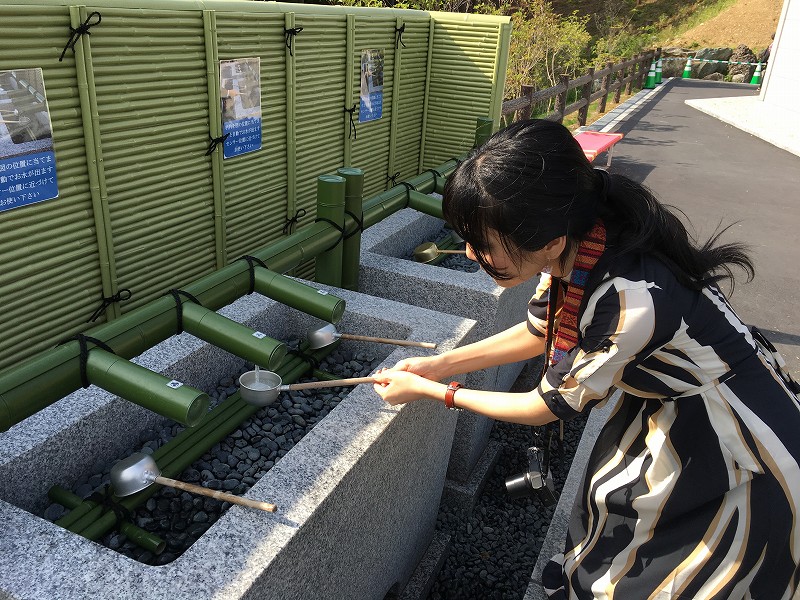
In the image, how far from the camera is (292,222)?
16.8ft

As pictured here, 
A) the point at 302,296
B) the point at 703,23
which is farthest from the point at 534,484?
the point at 703,23

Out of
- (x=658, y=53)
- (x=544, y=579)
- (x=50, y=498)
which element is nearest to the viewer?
(x=50, y=498)

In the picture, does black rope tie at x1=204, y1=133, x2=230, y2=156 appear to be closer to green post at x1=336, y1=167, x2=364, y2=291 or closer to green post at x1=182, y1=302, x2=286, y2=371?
green post at x1=336, y1=167, x2=364, y2=291

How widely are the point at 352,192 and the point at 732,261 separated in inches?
94.2

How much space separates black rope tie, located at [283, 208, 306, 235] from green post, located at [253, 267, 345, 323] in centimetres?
204

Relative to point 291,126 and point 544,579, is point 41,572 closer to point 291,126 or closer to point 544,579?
point 544,579

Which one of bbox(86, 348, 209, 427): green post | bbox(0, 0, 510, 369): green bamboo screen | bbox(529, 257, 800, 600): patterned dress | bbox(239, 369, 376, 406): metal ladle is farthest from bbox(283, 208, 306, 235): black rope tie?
bbox(529, 257, 800, 600): patterned dress

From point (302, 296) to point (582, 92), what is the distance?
15.9 meters

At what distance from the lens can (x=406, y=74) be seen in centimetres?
645

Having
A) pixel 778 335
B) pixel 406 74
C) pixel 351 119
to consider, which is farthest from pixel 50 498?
pixel 778 335

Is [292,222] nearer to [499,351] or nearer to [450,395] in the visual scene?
[499,351]

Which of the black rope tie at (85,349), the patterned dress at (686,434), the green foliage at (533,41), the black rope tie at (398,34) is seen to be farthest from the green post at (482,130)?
the green foliage at (533,41)

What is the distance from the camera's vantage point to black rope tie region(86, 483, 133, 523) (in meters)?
2.32

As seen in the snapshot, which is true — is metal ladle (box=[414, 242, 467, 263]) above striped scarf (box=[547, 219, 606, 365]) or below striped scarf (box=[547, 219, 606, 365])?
below
